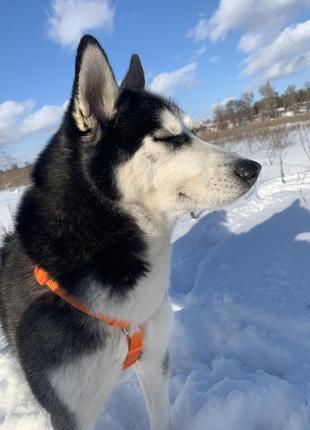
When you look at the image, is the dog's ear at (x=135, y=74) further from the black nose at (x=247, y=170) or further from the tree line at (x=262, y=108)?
the tree line at (x=262, y=108)

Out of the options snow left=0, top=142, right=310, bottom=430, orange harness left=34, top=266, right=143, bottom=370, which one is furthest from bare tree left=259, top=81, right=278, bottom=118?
orange harness left=34, top=266, right=143, bottom=370

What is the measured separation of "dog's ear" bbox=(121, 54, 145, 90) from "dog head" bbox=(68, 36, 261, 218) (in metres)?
0.63

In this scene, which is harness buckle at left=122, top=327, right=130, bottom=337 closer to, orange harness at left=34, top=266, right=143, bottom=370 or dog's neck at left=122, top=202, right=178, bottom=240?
orange harness at left=34, top=266, right=143, bottom=370

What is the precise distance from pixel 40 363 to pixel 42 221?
74 centimetres

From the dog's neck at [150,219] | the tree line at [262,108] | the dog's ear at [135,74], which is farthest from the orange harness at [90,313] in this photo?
the tree line at [262,108]

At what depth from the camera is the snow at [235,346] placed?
7.88 ft

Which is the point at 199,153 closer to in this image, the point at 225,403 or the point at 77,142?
the point at 77,142

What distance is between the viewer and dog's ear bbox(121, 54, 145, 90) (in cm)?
272

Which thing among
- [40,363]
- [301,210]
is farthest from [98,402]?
[301,210]

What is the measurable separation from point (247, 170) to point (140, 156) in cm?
59

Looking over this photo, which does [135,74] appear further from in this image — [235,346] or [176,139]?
[235,346]

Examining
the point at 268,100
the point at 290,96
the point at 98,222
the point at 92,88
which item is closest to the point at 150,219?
the point at 98,222

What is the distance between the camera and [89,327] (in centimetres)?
196

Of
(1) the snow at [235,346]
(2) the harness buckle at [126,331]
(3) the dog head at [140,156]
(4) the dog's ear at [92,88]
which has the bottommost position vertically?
(1) the snow at [235,346]
